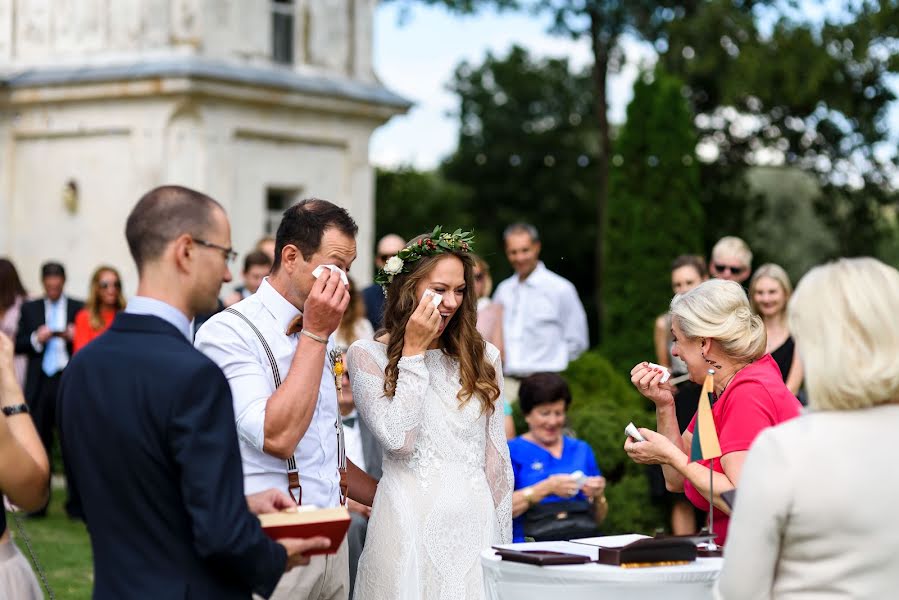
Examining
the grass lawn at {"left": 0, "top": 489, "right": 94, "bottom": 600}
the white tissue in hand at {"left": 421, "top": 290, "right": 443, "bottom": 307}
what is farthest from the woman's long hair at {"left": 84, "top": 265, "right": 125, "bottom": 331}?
the white tissue in hand at {"left": 421, "top": 290, "right": 443, "bottom": 307}

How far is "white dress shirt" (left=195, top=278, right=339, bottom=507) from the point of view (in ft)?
13.9

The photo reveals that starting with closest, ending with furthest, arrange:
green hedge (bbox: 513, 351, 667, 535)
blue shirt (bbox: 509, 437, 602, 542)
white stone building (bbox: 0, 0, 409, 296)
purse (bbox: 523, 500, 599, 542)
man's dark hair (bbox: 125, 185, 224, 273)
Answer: man's dark hair (bbox: 125, 185, 224, 273), purse (bbox: 523, 500, 599, 542), blue shirt (bbox: 509, 437, 602, 542), green hedge (bbox: 513, 351, 667, 535), white stone building (bbox: 0, 0, 409, 296)

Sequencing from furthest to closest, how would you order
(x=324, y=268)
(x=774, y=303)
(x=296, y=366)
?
1. (x=774, y=303)
2. (x=324, y=268)
3. (x=296, y=366)

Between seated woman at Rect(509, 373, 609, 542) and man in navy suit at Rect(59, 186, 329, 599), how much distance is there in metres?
3.65

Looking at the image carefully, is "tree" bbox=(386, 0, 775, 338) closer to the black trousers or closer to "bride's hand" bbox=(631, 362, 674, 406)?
the black trousers

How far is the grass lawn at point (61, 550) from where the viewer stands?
29.5 feet

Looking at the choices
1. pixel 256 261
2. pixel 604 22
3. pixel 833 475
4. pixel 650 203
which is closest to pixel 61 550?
pixel 256 261

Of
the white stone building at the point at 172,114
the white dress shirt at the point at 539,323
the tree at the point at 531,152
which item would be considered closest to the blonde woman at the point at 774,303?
the white dress shirt at the point at 539,323

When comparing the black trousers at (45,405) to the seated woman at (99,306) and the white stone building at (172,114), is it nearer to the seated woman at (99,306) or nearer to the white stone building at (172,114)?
the seated woman at (99,306)

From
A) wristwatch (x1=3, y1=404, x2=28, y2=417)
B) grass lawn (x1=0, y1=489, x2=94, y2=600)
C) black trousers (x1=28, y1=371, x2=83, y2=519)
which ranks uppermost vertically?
wristwatch (x1=3, y1=404, x2=28, y2=417)

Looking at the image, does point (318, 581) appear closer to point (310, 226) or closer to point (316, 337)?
point (316, 337)

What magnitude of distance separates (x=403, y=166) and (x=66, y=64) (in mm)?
23052

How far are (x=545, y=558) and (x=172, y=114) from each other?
50.2ft

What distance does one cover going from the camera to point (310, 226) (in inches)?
180
